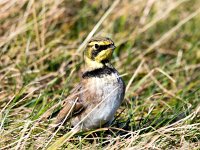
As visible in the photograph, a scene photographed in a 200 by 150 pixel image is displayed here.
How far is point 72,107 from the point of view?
4590mm

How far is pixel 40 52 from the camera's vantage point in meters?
6.22

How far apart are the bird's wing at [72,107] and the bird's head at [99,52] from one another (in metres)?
0.21

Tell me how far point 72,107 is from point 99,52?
0.44 meters

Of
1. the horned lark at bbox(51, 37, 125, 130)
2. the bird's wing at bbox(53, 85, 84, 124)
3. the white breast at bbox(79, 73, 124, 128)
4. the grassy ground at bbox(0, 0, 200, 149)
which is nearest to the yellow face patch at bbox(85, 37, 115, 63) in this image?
the horned lark at bbox(51, 37, 125, 130)

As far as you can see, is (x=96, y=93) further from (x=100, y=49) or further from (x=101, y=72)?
(x=100, y=49)

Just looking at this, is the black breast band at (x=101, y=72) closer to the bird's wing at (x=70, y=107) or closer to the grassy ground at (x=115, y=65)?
the bird's wing at (x=70, y=107)

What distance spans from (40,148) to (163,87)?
209cm

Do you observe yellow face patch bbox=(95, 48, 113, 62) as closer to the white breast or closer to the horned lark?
the horned lark

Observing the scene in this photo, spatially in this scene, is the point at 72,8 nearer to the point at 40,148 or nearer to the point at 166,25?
the point at 166,25

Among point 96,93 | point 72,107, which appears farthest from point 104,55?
point 72,107

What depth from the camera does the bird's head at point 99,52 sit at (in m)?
4.59

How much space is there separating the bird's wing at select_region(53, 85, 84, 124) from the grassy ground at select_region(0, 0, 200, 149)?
0.35 feet

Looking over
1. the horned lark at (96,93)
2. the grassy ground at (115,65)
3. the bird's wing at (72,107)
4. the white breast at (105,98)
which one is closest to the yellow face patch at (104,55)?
the horned lark at (96,93)

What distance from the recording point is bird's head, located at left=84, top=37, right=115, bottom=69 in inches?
181
